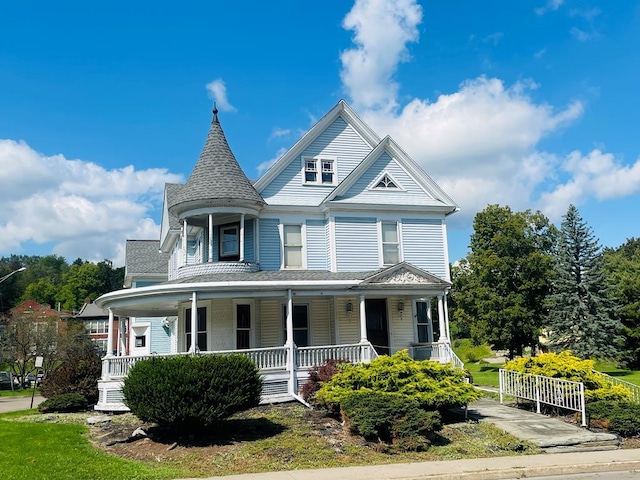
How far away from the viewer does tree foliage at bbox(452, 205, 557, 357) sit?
36.5m

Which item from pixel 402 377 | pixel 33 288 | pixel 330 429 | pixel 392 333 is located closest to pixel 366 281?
pixel 392 333

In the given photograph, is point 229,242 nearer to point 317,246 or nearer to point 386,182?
point 317,246

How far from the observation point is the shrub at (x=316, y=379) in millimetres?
16219

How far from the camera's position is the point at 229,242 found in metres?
20.6

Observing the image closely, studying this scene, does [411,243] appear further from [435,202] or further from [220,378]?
[220,378]

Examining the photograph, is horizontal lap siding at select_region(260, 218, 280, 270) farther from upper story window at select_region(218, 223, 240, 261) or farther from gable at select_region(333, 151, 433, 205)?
gable at select_region(333, 151, 433, 205)

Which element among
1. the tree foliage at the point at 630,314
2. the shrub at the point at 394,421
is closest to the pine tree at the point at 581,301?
the tree foliage at the point at 630,314

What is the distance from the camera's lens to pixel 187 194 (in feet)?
65.6

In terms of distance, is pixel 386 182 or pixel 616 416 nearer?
pixel 616 416

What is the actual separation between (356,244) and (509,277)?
Answer: 66.1ft

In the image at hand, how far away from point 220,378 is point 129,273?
21335mm

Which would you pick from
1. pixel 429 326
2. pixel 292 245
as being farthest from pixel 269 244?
pixel 429 326

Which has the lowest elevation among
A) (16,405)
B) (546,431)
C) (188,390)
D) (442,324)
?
(16,405)

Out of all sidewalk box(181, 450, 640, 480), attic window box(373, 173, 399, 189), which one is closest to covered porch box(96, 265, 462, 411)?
attic window box(373, 173, 399, 189)
